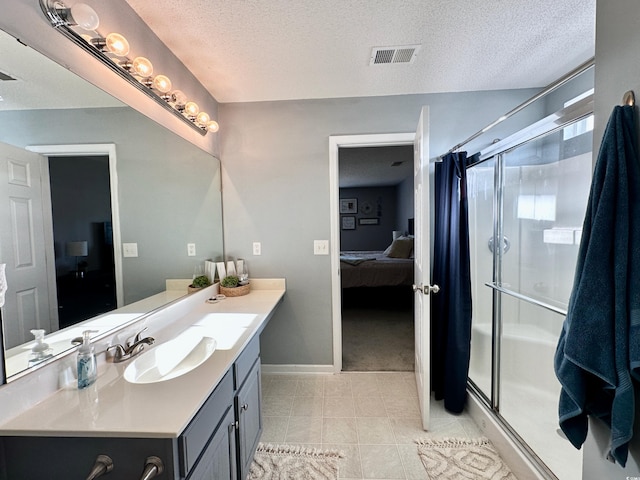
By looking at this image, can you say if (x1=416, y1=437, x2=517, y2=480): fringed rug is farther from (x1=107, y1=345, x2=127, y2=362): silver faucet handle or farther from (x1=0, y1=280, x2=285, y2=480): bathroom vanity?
(x1=107, y1=345, x2=127, y2=362): silver faucet handle

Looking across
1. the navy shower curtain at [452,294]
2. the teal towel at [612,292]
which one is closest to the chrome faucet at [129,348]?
the teal towel at [612,292]

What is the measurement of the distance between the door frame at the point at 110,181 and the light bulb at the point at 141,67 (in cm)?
37

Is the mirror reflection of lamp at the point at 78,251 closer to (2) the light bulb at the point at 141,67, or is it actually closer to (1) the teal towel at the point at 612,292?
(2) the light bulb at the point at 141,67

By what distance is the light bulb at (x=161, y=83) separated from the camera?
4.69 feet

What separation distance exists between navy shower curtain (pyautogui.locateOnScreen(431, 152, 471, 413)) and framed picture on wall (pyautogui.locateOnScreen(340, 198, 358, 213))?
501 cm

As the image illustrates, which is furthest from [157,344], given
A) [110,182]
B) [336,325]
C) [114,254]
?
[336,325]

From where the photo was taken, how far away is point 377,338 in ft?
10.3

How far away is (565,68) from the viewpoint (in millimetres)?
1915

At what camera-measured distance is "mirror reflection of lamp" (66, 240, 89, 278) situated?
1.08 metres

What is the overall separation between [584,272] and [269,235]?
202cm

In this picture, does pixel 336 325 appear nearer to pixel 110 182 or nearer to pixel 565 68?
pixel 110 182

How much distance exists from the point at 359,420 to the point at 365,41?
2450 mm

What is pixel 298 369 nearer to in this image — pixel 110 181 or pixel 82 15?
pixel 110 181

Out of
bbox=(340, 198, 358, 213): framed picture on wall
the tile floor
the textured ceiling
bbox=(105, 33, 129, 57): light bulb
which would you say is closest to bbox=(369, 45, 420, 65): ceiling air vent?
the textured ceiling
